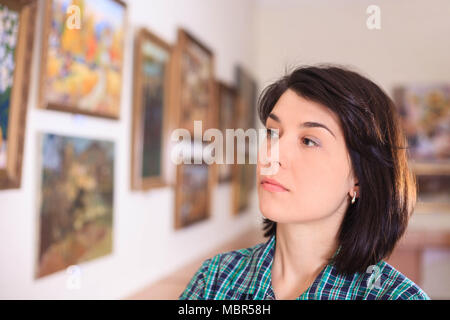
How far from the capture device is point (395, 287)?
65 cm

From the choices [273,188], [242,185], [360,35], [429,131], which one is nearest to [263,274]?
[273,188]

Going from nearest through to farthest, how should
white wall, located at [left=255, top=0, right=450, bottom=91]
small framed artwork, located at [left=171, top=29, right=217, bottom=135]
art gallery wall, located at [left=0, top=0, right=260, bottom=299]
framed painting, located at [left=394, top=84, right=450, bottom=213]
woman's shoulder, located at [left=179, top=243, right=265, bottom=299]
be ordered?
woman's shoulder, located at [left=179, top=243, right=265, bottom=299] < art gallery wall, located at [left=0, top=0, right=260, bottom=299] < white wall, located at [left=255, top=0, right=450, bottom=91] < small framed artwork, located at [left=171, top=29, right=217, bottom=135] < framed painting, located at [left=394, top=84, right=450, bottom=213]

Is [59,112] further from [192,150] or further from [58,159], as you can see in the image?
[192,150]

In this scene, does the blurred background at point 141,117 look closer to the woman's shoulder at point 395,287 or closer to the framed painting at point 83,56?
the framed painting at point 83,56

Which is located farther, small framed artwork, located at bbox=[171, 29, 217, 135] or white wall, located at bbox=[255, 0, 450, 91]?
small framed artwork, located at bbox=[171, 29, 217, 135]

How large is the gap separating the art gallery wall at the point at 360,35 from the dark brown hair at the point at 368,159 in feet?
2.41

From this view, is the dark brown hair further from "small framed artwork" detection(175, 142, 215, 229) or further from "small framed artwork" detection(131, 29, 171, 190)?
"small framed artwork" detection(175, 142, 215, 229)

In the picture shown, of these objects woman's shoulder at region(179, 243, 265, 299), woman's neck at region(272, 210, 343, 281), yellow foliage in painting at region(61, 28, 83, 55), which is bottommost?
woman's shoulder at region(179, 243, 265, 299)

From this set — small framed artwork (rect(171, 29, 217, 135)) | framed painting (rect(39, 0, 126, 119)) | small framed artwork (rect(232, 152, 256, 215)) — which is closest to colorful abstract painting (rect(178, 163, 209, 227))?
small framed artwork (rect(171, 29, 217, 135))

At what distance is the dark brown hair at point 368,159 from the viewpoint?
2.24 feet

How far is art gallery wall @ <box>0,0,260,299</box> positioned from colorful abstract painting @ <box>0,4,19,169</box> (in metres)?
0.09

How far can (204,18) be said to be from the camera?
2.09 m

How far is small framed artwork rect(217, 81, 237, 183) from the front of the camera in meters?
2.30

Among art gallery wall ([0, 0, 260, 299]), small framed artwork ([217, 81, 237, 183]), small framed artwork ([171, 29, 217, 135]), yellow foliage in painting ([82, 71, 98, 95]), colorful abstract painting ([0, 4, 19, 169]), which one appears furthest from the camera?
small framed artwork ([217, 81, 237, 183])
